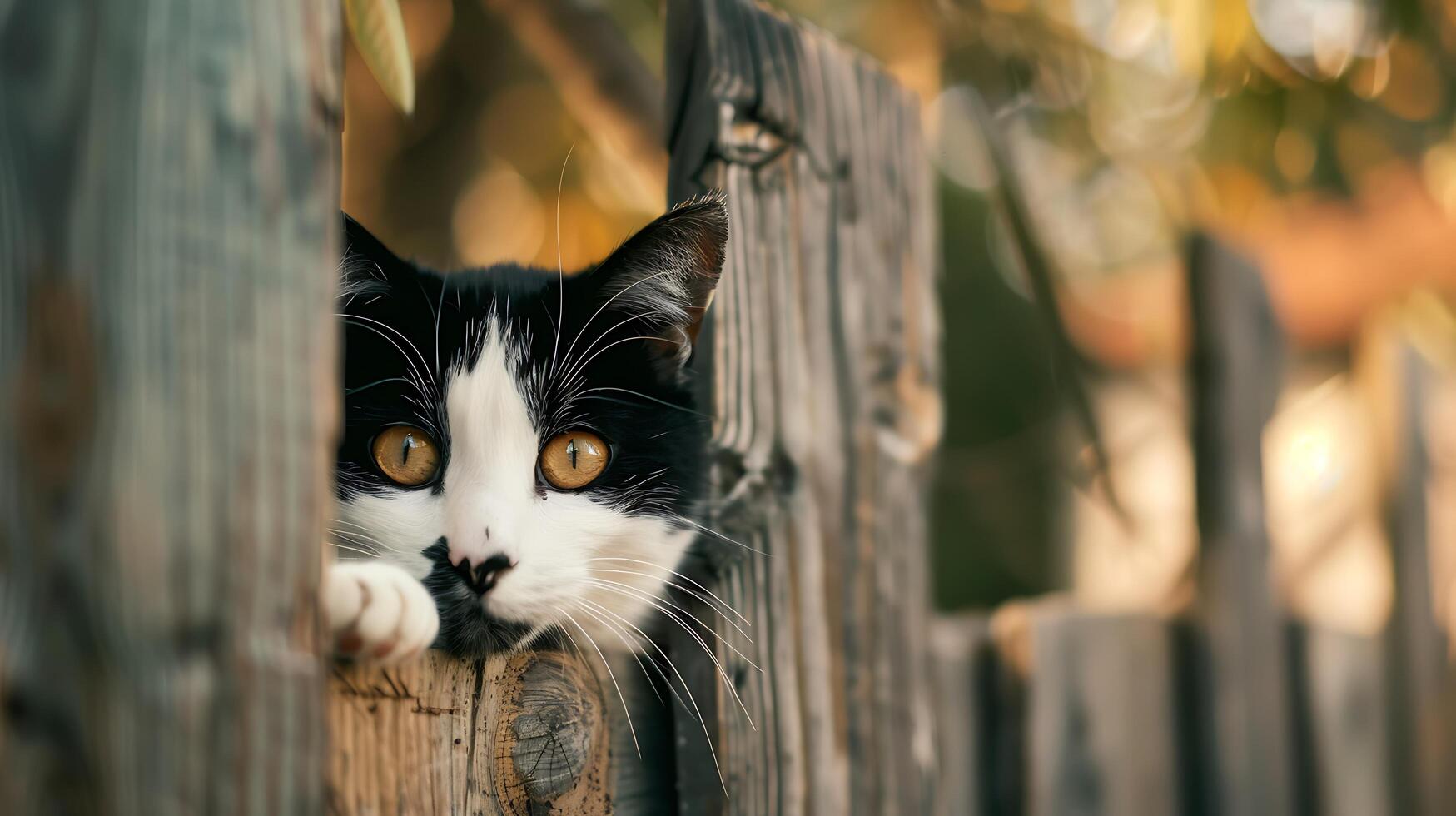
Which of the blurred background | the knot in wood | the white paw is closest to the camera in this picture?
the white paw

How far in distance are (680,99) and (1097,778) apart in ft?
4.09

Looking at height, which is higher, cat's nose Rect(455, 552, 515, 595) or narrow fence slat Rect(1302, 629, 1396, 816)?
cat's nose Rect(455, 552, 515, 595)

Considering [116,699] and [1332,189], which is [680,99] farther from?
[1332,189]

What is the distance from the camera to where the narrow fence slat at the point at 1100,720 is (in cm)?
149

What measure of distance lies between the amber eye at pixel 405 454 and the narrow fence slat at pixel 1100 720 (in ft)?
3.48

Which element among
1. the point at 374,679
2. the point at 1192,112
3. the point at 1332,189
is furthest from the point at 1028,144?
the point at 374,679

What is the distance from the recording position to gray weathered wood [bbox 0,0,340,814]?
43 cm

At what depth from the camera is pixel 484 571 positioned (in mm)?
699

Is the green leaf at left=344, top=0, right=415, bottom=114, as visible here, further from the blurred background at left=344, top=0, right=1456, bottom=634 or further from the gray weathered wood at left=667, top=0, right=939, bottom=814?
the blurred background at left=344, top=0, right=1456, bottom=634

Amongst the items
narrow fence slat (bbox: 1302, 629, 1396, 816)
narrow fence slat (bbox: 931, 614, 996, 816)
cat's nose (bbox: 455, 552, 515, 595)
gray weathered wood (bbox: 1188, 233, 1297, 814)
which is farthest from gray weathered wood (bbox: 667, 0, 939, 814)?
narrow fence slat (bbox: 1302, 629, 1396, 816)

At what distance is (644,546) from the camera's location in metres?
0.85

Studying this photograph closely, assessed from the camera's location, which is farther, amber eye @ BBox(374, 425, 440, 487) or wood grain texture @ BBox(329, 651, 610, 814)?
amber eye @ BBox(374, 425, 440, 487)

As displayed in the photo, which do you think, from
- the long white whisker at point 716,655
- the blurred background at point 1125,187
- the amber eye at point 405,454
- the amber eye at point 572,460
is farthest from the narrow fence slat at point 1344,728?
the amber eye at point 405,454

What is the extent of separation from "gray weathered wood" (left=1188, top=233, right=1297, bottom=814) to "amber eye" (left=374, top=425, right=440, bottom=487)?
1313 mm
